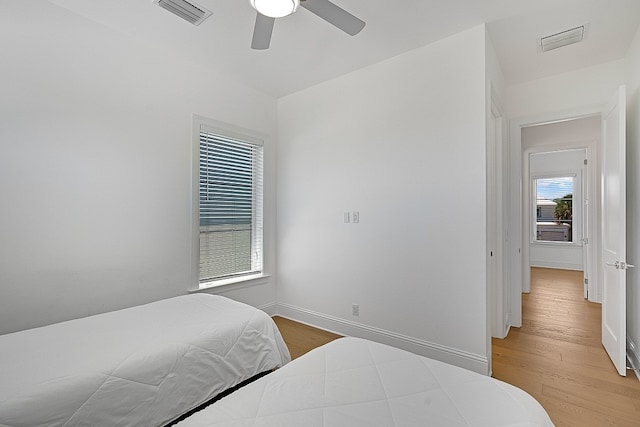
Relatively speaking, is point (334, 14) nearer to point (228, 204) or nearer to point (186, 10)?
point (186, 10)

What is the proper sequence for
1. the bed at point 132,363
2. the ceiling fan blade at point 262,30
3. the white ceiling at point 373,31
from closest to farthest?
the bed at point 132,363 → the ceiling fan blade at point 262,30 → the white ceiling at point 373,31

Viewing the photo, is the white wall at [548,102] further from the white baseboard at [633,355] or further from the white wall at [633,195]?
the white baseboard at [633,355]

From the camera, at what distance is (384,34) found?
258 cm

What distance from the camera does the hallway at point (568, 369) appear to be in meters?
2.00

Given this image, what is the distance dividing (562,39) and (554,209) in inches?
236

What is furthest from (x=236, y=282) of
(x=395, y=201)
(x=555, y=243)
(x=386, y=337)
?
(x=555, y=243)

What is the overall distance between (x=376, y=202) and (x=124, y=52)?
8.37 feet

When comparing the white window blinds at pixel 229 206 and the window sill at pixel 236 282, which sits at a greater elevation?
the white window blinds at pixel 229 206

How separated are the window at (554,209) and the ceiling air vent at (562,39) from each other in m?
5.64

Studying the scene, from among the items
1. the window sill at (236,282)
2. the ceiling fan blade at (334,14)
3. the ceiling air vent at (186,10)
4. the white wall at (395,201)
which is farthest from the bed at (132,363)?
the ceiling air vent at (186,10)

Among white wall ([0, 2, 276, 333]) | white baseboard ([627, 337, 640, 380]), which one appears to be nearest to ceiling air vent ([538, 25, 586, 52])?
white baseboard ([627, 337, 640, 380])

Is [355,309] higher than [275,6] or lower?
lower

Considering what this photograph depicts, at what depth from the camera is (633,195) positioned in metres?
2.63

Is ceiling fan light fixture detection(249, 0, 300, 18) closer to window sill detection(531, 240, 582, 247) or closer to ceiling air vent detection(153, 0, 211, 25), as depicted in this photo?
ceiling air vent detection(153, 0, 211, 25)
